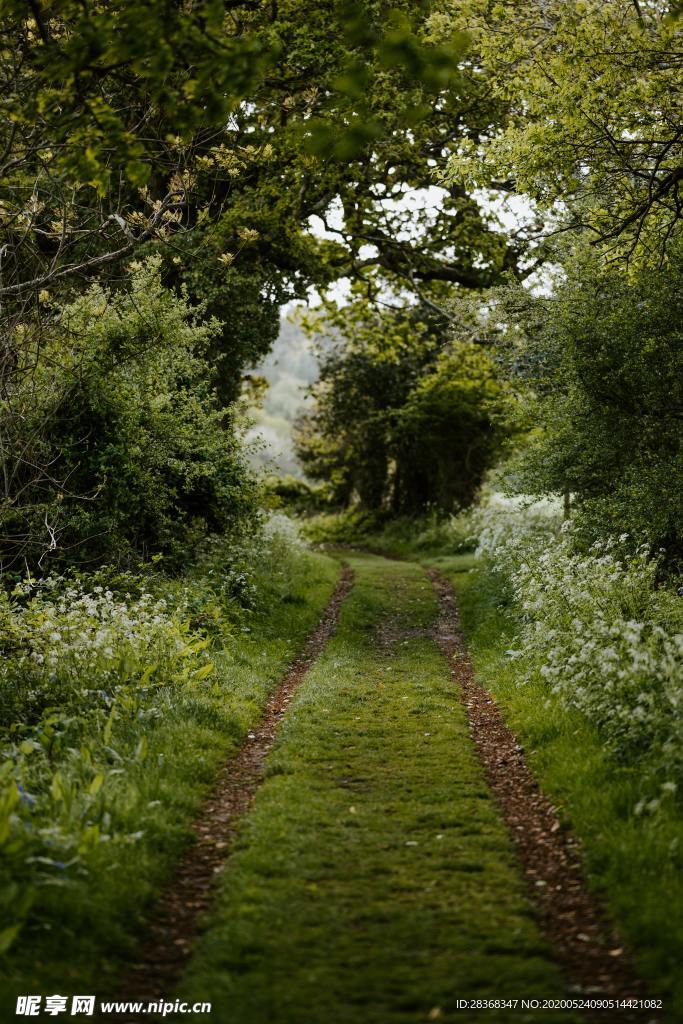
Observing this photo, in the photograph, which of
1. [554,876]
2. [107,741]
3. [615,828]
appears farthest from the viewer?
[107,741]

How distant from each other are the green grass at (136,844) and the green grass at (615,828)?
10.8 ft

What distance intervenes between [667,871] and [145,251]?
17740 mm

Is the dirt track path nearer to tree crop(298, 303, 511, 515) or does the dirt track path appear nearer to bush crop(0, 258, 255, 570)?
bush crop(0, 258, 255, 570)

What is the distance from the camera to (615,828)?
20.8 ft

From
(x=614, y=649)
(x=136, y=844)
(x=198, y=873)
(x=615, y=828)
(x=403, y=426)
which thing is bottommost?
(x=198, y=873)

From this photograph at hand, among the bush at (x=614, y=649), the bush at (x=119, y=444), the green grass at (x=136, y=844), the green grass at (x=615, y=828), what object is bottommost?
the green grass at (x=136, y=844)

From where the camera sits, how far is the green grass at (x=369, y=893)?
463 centimetres

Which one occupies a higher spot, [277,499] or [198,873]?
[277,499]

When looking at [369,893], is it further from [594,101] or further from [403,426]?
[403,426]

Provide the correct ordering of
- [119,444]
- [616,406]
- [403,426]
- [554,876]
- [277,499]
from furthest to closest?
[403,426], [277,499], [119,444], [616,406], [554,876]

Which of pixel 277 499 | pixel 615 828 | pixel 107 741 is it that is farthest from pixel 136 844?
pixel 277 499

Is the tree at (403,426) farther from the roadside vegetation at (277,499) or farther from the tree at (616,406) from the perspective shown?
the tree at (616,406)

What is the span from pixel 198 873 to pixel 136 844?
1.82 feet

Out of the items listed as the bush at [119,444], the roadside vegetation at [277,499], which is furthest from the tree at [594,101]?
the bush at [119,444]
